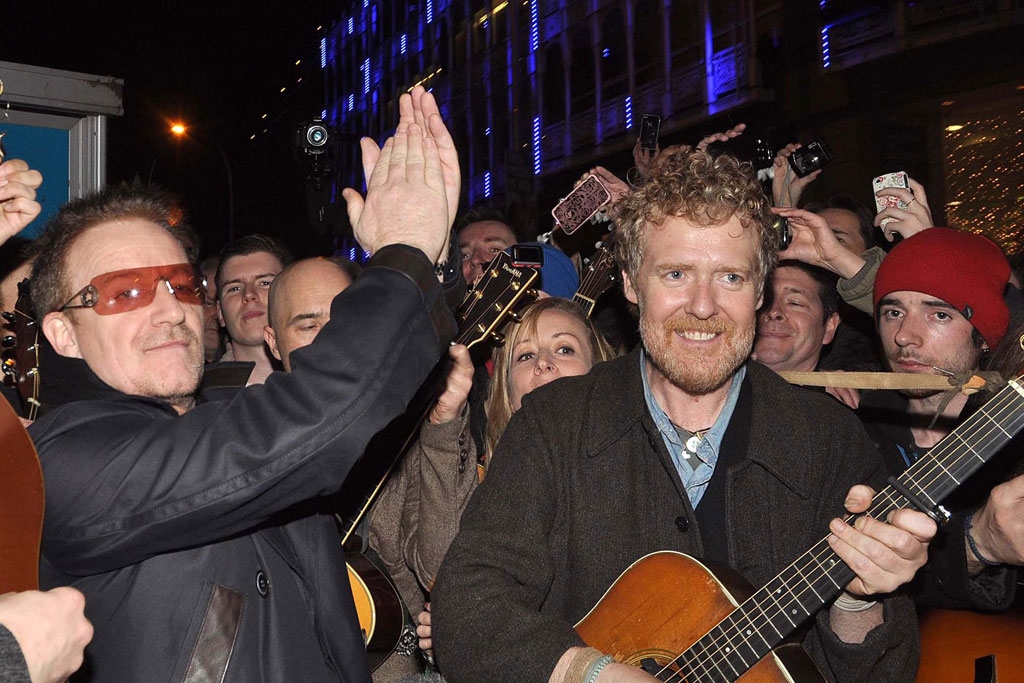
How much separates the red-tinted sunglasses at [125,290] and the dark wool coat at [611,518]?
3.65ft

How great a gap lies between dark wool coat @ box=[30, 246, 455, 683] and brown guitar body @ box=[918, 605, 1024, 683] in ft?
7.36

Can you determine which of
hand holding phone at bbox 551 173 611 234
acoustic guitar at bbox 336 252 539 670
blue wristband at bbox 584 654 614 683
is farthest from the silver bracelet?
hand holding phone at bbox 551 173 611 234

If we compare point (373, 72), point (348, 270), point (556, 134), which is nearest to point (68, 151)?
point (348, 270)

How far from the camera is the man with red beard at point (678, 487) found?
8.20ft

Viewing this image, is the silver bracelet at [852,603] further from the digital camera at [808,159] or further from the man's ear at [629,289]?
the digital camera at [808,159]

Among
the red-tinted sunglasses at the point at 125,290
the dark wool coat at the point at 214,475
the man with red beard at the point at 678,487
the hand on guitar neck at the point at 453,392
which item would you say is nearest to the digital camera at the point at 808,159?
the man with red beard at the point at 678,487

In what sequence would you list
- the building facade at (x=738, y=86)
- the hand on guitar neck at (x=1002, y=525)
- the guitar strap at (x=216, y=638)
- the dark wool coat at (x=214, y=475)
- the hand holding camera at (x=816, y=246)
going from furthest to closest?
1. the building facade at (x=738, y=86)
2. the hand holding camera at (x=816, y=246)
3. the hand on guitar neck at (x=1002, y=525)
4. the guitar strap at (x=216, y=638)
5. the dark wool coat at (x=214, y=475)

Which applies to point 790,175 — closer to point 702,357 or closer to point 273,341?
point 702,357

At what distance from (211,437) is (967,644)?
2656mm

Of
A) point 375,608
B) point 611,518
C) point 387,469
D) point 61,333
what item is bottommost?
point 375,608

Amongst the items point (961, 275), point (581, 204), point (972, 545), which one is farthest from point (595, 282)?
point (972, 545)

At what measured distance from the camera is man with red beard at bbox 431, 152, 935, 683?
8.20 ft

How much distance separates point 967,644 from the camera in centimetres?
308

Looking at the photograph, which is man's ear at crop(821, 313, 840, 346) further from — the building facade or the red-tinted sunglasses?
the building facade
